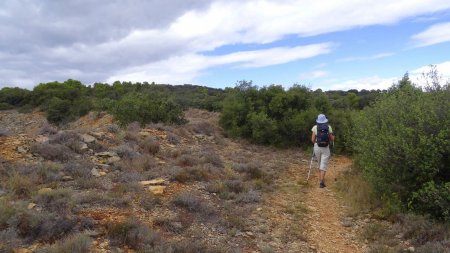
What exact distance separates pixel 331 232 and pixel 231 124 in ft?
35.8

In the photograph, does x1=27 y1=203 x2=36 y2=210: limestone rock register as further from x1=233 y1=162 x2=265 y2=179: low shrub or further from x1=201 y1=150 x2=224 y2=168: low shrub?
x1=233 y1=162 x2=265 y2=179: low shrub

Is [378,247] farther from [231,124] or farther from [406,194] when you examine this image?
[231,124]

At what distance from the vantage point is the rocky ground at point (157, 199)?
6059mm

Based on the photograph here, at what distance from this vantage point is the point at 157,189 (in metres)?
8.34

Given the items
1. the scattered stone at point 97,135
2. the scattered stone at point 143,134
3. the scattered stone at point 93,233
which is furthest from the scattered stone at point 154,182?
the scattered stone at point 143,134

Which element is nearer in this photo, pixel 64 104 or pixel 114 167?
pixel 114 167

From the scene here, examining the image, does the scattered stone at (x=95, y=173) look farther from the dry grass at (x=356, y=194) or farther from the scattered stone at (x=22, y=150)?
the dry grass at (x=356, y=194)

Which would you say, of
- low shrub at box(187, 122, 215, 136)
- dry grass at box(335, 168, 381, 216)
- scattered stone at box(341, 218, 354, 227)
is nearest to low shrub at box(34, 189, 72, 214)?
scattered stone at box(341, 218, 354, 227)

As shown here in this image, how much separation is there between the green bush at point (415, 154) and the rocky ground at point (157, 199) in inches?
42.8

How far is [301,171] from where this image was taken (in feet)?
41.5

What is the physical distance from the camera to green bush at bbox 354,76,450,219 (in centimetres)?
720

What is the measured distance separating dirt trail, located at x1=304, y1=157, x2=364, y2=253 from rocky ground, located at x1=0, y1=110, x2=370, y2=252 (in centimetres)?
2

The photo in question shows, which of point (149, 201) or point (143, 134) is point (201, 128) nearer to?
point (143, 134)

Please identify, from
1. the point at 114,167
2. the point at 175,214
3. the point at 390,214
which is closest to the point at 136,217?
the point at 175,214
